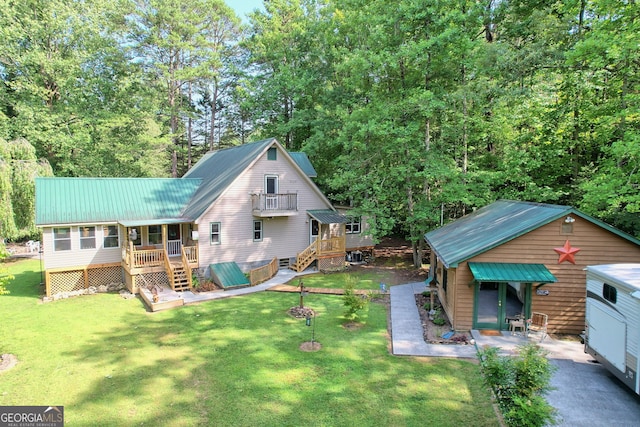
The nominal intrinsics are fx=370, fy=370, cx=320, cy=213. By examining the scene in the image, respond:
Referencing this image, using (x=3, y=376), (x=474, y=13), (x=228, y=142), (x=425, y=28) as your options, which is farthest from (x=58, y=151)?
(x=474, y=13)

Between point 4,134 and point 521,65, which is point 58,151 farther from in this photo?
point 521,65

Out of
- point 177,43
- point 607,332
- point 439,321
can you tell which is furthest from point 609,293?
point 177,43

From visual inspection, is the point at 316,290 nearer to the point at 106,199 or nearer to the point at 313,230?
the point at 313,230

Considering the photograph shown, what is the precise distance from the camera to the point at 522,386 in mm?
6457

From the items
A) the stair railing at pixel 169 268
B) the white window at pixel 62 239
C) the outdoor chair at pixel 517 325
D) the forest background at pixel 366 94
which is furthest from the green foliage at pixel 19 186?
the outdoor chair at pixel 517 325

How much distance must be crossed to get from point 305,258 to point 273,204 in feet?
11.7

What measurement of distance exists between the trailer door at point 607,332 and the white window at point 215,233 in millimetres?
15383

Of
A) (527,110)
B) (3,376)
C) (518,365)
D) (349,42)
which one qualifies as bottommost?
(3,376)

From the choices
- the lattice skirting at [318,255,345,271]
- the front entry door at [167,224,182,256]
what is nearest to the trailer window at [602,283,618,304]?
the lattice skirting at [318,255,345,271]

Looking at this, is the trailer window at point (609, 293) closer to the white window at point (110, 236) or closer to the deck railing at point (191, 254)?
the deck railing at point (191, 254)

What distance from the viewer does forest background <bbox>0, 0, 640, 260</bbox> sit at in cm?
1547

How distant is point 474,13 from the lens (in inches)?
755

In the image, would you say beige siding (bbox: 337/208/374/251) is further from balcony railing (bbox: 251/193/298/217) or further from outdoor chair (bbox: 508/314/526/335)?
outdoor chair (bbox: 508/314/526/335)

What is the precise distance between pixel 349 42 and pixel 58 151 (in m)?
23.3
